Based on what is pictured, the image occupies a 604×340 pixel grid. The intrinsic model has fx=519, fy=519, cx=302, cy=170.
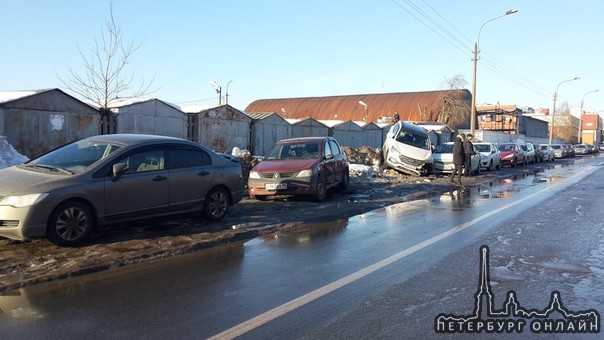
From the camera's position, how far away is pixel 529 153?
3906 cm

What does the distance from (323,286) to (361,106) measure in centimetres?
6627

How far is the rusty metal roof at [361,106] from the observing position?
216 feet

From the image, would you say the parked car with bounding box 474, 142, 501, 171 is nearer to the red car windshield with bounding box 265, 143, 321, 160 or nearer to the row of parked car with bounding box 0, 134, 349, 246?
the red car windshield with bounding box 265, 143, 321, 160

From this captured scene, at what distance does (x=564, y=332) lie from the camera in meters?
4.48

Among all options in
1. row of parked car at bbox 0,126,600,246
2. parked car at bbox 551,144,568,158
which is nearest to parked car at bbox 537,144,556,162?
parked car at bbox 551,144,568,158

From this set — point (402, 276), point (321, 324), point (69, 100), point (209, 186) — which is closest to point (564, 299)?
point (402, 276)

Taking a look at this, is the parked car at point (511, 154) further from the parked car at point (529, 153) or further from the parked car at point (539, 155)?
the parked car at point (539, 155)

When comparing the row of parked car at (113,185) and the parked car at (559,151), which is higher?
the parked car at (559,151)

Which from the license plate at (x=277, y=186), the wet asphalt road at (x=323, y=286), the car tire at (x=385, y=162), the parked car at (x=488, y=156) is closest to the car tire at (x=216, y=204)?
the wet asphalt road at (x=323, y=286)

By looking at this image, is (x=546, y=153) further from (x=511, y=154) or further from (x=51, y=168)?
(x=51, y=168)

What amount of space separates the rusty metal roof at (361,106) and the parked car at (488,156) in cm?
3368

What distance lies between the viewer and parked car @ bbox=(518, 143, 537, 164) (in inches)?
1516

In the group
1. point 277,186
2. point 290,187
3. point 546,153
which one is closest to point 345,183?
point 290,187

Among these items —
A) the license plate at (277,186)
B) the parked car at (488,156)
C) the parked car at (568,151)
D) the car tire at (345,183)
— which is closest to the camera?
the license plate at (277,186)
